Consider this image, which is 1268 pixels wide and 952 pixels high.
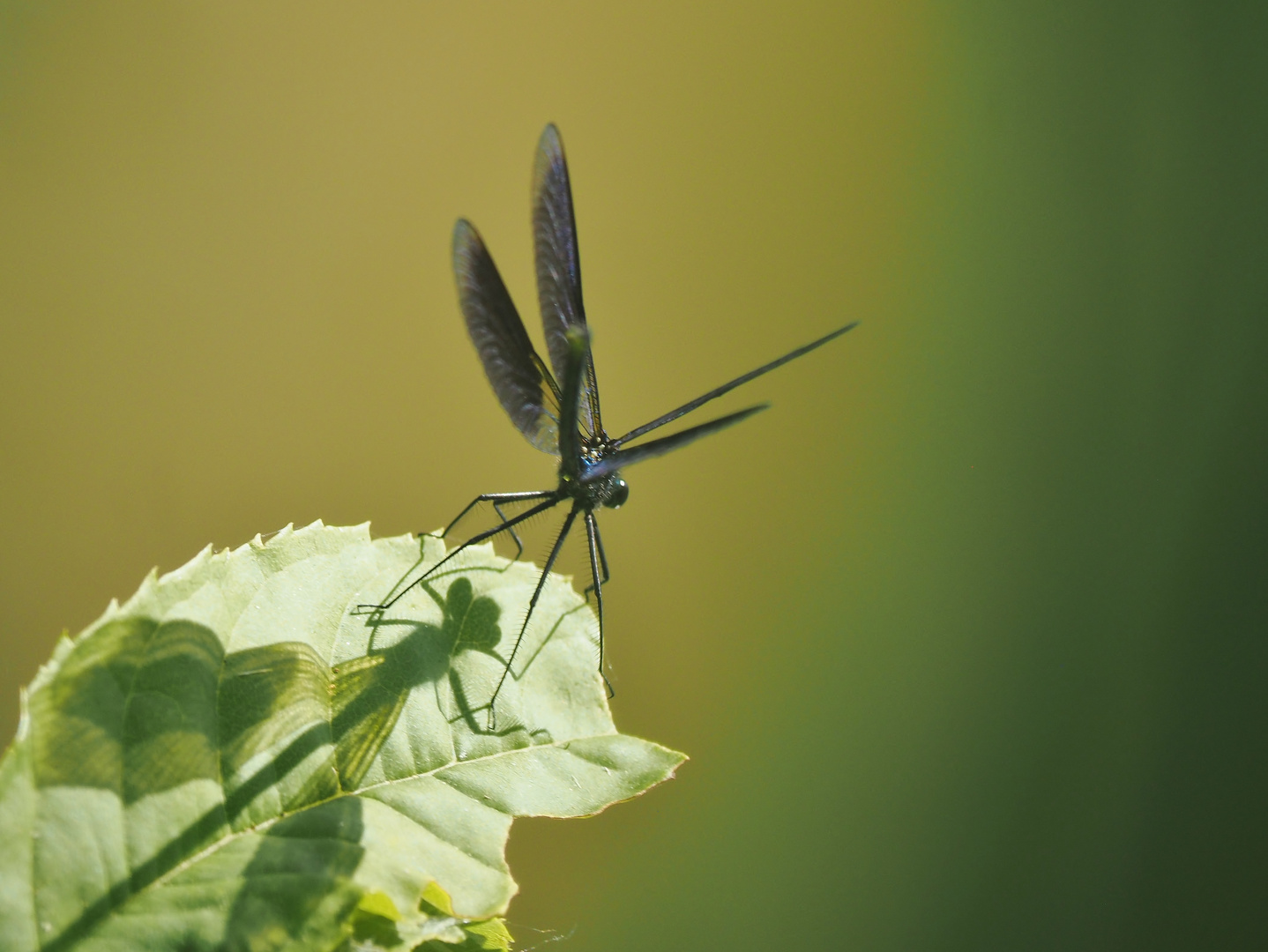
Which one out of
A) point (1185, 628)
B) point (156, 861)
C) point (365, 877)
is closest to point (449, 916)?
point (365, 877)

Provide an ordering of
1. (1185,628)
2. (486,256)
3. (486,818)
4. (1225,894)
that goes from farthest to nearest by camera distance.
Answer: (1185,628), (1225,894), (486,256), (486,818)

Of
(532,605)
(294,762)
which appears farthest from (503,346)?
(294,762)

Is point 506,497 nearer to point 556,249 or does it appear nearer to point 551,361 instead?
point 551,361

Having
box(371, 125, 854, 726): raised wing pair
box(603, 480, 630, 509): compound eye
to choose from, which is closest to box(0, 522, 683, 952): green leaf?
box(371, 125, 854, 726): raised wing pair

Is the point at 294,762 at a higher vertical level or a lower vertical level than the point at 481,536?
lower

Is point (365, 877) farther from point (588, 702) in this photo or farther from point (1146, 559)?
point (1146, 559)

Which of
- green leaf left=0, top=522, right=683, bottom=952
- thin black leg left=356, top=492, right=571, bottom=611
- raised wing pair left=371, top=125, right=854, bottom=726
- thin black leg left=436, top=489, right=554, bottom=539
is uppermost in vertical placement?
raised wing pair left=371, top=125, right=854, bottom=726

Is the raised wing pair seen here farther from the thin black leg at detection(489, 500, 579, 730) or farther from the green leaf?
the green leaf
